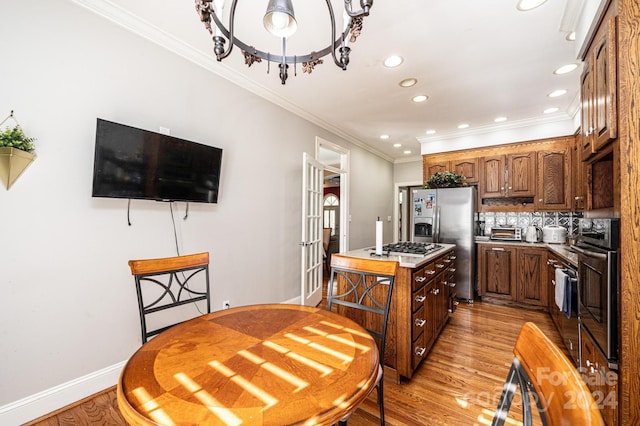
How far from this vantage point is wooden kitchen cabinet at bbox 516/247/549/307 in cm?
367

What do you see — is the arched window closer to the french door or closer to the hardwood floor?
the french door

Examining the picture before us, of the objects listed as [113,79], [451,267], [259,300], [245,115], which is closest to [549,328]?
[451,267]

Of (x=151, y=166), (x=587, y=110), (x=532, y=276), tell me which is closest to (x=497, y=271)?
(x=532, y=276)

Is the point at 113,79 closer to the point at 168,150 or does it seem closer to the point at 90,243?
the point at 168,150

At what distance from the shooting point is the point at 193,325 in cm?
132

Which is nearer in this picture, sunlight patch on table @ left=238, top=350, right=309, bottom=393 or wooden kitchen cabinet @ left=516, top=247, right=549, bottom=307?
sunlight patch on table @ left=238, top=350, right=309, bottom=393

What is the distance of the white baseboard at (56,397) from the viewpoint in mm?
1606

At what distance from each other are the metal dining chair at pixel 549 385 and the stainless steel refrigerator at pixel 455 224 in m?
3.65

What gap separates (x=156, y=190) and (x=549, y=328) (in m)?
4.31

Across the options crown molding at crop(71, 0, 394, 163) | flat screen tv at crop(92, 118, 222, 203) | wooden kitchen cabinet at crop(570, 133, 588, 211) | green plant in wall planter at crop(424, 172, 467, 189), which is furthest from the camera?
green plant in wall planter at crop(424, 172, 467, 189)

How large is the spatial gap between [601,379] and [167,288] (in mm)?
2346

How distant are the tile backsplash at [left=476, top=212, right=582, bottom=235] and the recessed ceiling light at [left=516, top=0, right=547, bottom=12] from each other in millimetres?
3246

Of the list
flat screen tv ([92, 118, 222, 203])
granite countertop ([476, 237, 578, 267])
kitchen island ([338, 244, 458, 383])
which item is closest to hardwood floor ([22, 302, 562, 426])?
kitchen island ([338, 244, 458, 383])

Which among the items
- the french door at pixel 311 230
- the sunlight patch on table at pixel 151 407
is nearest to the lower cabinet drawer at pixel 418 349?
the french door at pixel 311 230
